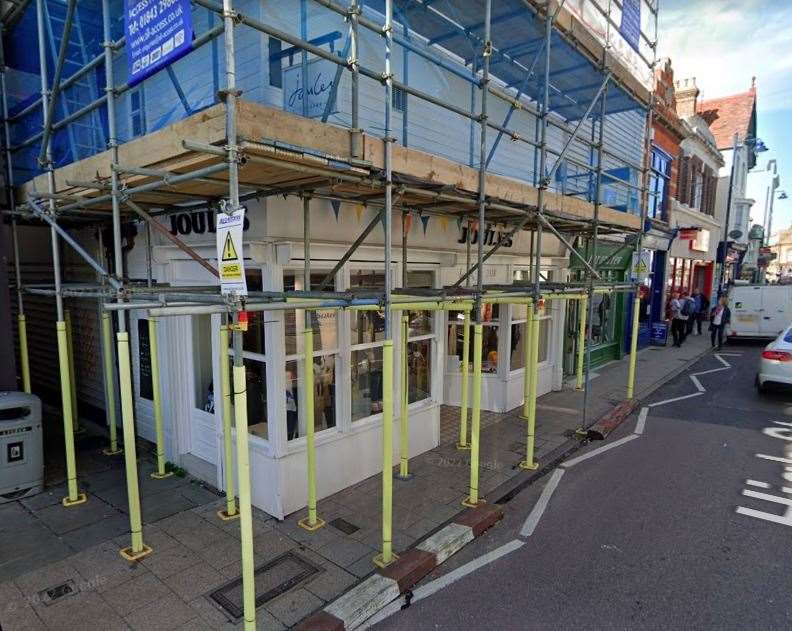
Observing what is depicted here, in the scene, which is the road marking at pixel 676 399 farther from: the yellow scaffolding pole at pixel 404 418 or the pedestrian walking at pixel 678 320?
the pedestrian walking at pixel 678 320

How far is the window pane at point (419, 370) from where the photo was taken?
732 cm

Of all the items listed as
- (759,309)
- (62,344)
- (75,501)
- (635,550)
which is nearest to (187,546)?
(75,501)

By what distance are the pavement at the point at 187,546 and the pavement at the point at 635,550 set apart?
0.26 meters

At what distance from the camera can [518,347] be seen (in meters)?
9.75

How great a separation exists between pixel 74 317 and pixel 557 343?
381 inches

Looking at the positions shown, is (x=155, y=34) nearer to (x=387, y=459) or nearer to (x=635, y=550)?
(x=387, y=459)

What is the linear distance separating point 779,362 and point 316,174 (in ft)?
34.1

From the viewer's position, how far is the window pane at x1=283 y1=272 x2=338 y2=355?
5.46 meters

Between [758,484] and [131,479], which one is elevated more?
[131,479]

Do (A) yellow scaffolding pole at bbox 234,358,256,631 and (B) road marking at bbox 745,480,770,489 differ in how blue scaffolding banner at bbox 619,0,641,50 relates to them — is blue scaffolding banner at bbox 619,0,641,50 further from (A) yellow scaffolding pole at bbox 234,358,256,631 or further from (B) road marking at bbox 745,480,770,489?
(A) yellow scaffolding pole at bbox 234,358,256,631

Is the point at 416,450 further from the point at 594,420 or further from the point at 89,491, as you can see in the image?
the point at 89,491

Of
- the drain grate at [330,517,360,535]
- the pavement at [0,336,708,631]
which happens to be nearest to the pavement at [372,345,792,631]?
the pavement at [0,336,708,631]

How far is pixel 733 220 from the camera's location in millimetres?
29172

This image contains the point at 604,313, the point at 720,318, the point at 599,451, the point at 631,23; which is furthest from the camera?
the point at 720,318
